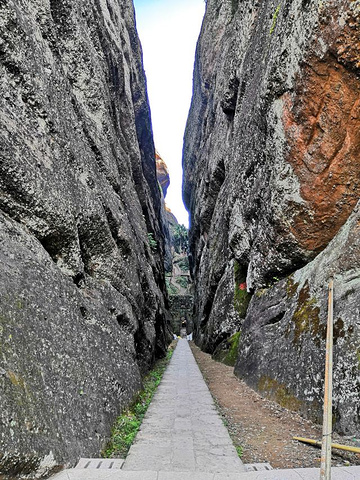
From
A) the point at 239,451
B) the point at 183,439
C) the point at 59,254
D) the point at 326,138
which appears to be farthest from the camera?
the point at 326,138

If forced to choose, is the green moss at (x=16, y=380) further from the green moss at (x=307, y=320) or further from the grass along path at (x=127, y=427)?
the green moss at (x=307, y=320)

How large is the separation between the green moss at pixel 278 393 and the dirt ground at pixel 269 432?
Answer: 0.42ft

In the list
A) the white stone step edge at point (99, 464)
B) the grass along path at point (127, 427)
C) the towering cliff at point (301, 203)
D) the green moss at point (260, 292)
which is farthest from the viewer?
the green moss at point (260, 292)

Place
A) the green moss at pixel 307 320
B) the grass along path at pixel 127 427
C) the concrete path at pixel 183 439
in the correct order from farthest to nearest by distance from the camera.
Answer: the green moss at pixel 307 320
the grass along path at pixel 127 427
the concrete path at pixel 183 439

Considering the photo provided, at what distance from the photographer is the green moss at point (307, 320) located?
6.10 meters

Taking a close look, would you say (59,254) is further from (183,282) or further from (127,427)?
(183,282)

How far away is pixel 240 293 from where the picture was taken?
13.2 m

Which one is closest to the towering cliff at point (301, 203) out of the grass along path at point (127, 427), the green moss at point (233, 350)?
the green moss at point (233, 350)

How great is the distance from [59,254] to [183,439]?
4.07 meters

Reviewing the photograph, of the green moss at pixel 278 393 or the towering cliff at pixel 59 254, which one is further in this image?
the green moss at pixel 278 393

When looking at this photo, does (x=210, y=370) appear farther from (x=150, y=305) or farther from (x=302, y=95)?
(x=302, y=95)

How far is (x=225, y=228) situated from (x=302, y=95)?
30.9ft

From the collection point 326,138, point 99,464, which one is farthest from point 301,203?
point 99,464

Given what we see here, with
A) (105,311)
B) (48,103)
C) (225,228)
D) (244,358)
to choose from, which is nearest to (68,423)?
(105,311)
